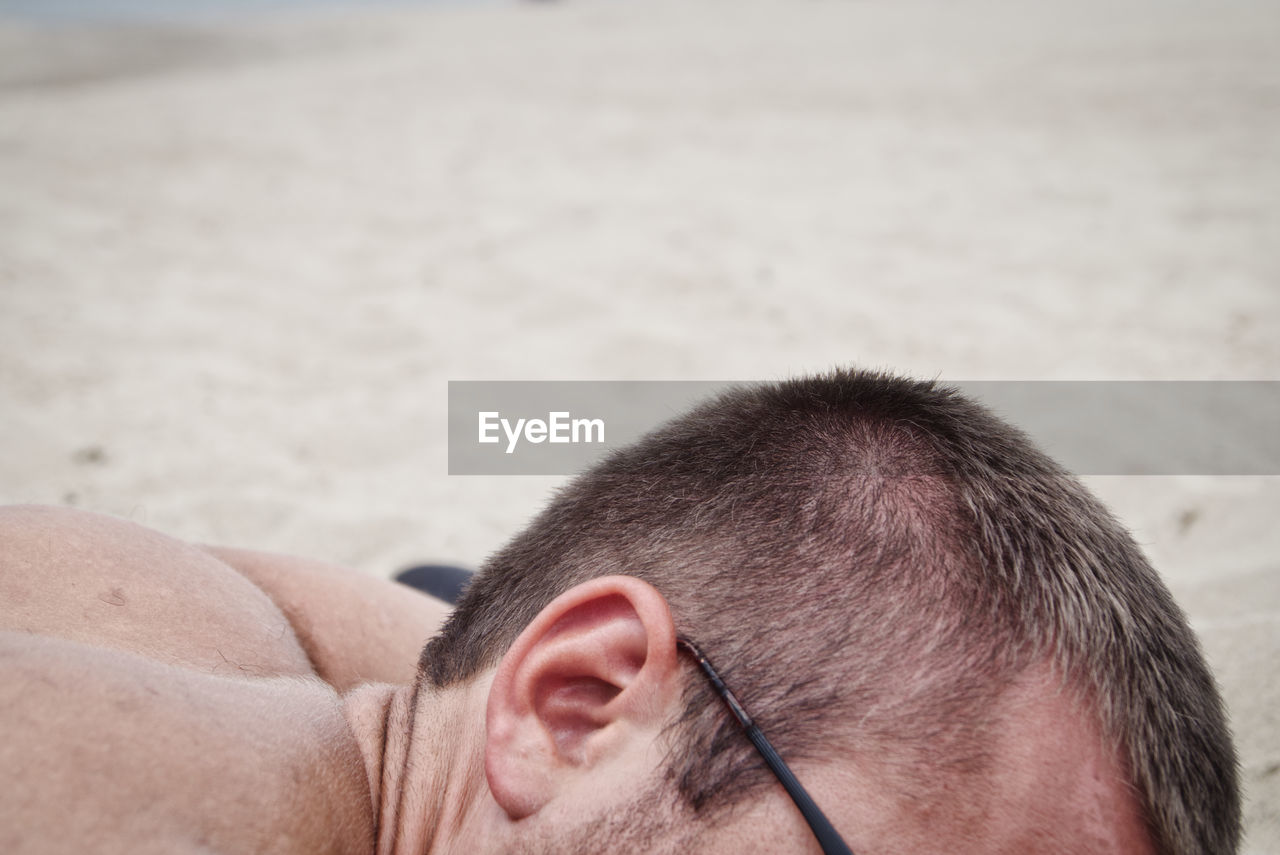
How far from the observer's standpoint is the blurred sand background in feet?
9.63

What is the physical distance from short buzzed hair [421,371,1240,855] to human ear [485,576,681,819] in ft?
0.18

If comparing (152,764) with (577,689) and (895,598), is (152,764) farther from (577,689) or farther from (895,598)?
(895,598)

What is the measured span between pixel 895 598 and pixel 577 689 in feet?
1.18

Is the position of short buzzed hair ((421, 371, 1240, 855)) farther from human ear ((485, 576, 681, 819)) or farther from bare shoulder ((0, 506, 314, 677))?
bare shoulder ((0, 506, 314, 677))

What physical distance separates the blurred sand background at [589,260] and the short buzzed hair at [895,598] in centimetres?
95

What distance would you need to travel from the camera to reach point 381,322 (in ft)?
13.9

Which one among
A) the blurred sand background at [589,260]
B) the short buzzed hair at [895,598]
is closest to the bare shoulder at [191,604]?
the short buzzed hair at [895,598]

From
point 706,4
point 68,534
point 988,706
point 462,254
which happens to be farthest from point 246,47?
point 988,706

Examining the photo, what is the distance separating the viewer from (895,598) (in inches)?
39.5

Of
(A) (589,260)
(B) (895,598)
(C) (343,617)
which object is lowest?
(C) (343,617)

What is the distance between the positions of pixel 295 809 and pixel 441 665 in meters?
0.28

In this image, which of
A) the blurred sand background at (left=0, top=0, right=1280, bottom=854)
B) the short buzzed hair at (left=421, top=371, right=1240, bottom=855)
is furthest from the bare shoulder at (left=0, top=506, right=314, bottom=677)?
the blurred sand background at (left=0, top=0, right=1280, bottom=854)

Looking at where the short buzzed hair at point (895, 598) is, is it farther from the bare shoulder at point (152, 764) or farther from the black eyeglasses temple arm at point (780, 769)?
the bare shoulder at point (152, 764)

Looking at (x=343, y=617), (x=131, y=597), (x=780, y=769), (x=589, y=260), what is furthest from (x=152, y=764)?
(x=589, y=260)
